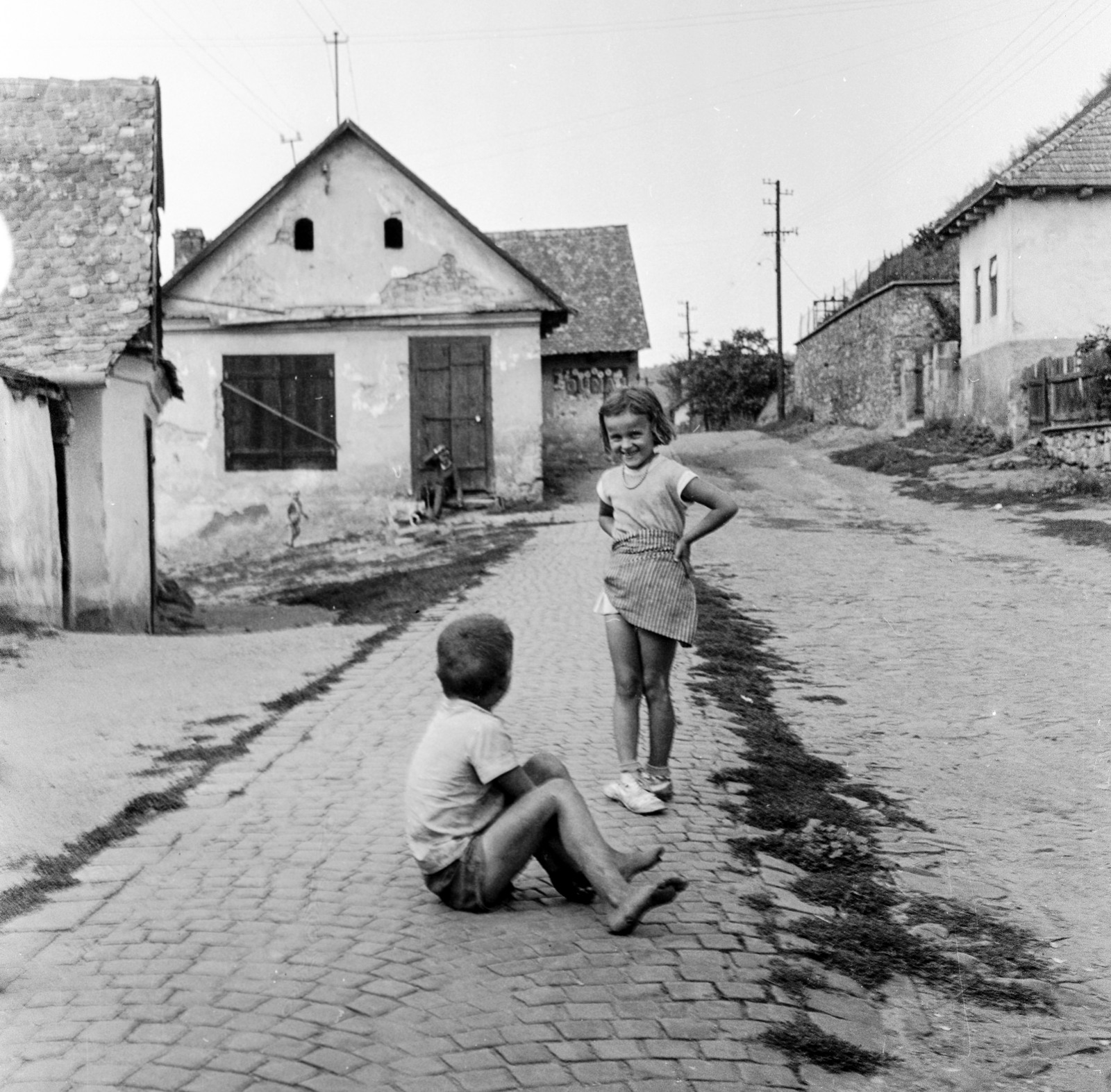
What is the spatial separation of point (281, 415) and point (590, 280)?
1222 cm

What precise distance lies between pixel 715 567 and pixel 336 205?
10.8 meters

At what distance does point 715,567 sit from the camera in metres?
14.0

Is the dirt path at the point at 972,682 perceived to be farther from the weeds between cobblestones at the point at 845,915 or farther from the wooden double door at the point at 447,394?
the wooden double door at the point at 447,394

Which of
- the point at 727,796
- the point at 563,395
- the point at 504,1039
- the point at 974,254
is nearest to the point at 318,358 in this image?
the point at 563,395

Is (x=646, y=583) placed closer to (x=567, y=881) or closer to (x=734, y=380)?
(x=567, y=881)

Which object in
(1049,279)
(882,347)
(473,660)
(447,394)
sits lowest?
(473,660)

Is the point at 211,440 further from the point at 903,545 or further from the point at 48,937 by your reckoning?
the point at 48,937

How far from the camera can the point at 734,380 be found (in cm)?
5406

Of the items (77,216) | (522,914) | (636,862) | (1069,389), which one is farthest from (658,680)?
(1069,389)

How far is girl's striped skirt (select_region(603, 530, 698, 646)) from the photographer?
203 inches

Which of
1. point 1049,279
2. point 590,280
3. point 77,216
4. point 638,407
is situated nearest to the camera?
point 638,407

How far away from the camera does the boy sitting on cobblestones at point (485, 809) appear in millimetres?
4074

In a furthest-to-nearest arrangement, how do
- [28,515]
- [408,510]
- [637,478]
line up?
[408,510], [28,515], [637,478]

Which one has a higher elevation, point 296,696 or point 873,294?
point 873,294
